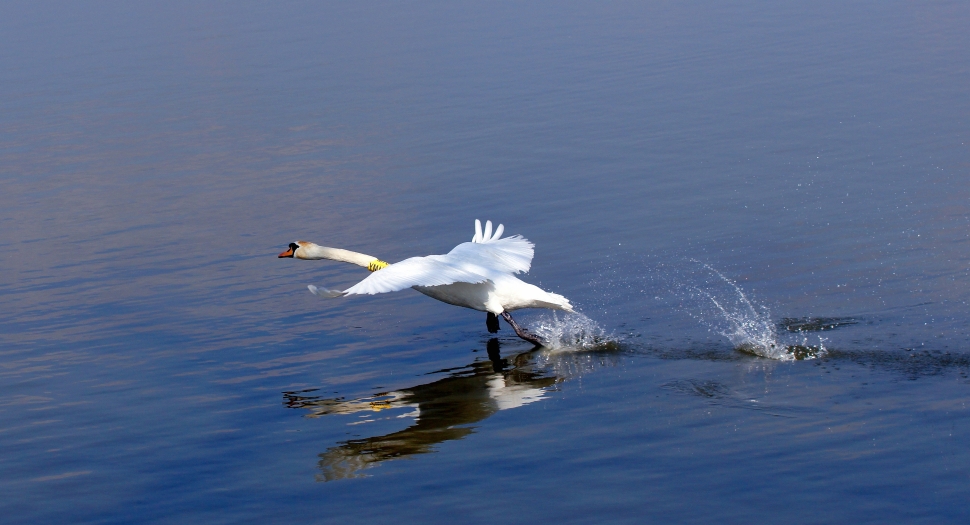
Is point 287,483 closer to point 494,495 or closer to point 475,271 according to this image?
point 494,495

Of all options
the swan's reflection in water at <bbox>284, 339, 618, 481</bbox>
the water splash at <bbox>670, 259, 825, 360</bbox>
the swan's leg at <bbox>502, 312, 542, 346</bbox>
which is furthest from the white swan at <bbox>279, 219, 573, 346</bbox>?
the water splash at <bbox>670, 259, 825, 360</bbox>

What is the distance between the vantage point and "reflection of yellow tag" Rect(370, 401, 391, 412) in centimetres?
1077

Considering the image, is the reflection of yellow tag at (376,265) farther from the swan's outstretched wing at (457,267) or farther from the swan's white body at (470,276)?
the swan's outstretched wing at (457,267)

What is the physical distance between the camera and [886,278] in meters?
13.3

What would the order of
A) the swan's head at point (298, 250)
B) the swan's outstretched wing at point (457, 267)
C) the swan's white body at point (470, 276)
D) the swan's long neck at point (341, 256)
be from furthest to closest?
the swan's head at point (298, 250), the swan's long neck at point (341, 256), the swan's white body at point (470, 276), the swan's outstretched wing at point (457, 267)

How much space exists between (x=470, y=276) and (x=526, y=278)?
2.72 metres

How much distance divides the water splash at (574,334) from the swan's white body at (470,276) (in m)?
0.45

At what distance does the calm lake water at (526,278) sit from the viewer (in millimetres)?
9078

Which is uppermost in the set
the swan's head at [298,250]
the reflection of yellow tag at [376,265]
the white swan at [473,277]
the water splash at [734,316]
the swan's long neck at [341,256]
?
the swan's head at [298,250]

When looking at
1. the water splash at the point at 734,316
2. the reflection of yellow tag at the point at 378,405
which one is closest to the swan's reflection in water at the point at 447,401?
the reflection of yellow tag at the point at 378,405

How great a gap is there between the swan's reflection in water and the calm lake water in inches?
1.7

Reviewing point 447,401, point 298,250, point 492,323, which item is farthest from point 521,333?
point 298,250

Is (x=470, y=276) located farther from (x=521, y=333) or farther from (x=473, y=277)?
(x=521, y=333)

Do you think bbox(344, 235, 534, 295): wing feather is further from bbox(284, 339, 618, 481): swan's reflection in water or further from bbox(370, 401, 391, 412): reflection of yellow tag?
bbox(370, 401, 391, 412): reflection of yellow tag
